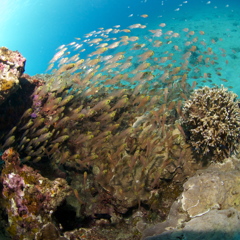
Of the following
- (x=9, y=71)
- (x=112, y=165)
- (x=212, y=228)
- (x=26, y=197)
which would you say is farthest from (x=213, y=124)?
(x=9, y=71)

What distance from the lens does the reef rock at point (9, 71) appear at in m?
4.97

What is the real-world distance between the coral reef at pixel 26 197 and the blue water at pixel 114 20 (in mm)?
6858

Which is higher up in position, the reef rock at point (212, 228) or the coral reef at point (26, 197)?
the reef rock at point (212, 228)

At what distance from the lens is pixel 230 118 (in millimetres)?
4750

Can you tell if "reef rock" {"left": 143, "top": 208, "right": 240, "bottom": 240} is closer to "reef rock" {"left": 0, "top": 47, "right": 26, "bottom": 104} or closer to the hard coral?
the hard coral

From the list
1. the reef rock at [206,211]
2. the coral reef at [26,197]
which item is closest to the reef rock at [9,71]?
the coral reef at [26,197]

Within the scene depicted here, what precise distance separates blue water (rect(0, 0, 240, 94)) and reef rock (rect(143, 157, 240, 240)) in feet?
29.2

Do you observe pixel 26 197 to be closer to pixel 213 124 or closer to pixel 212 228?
pixel 212 228

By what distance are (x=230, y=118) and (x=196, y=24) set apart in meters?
34.7

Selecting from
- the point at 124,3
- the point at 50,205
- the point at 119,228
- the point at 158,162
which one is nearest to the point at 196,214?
the point at 158,162

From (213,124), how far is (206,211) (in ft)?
7.17

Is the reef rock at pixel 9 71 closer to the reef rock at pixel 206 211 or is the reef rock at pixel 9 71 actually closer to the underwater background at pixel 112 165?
the underwater background at pixel 112 165

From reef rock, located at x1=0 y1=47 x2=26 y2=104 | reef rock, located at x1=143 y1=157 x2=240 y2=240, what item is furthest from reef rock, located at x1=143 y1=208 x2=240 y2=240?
reef rock, located at x1=0 y1=47 x2=26 y2=104

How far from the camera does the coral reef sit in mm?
3680
